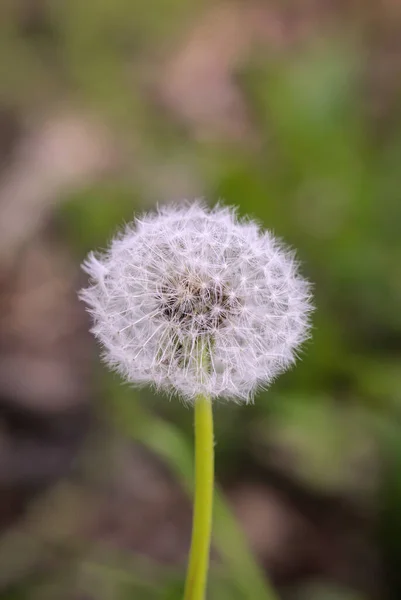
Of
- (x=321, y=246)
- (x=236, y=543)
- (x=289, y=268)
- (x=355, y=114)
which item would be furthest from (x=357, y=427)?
(x=355, y=114)

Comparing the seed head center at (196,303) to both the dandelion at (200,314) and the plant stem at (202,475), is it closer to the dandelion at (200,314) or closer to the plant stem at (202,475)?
the dandelion at (200,314)

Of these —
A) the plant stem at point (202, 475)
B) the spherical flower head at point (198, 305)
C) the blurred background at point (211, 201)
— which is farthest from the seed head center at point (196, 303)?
the blurred background at point (211, 201)

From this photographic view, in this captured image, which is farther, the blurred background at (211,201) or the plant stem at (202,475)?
the blurred background at (211,201)

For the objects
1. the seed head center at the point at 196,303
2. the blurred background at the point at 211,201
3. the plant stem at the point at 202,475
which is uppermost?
the blurred background at the point at 211,201

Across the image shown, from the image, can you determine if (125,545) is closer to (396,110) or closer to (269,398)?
(269,398)

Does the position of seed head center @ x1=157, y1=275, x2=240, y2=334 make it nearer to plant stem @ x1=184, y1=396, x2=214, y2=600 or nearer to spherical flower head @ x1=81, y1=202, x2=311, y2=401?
spherical flower head @ x1=81, y1=202, x2=311, y2=401

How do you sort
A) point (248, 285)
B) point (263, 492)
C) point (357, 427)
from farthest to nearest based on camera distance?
point (263, 492), point (357, 427), point (248, 285)

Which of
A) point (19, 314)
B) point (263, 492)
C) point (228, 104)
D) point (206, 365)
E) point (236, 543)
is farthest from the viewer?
point (228, 104)

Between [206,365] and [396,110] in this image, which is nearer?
[206,365]
